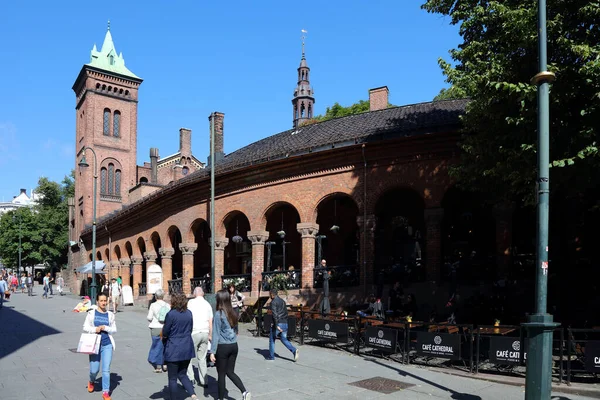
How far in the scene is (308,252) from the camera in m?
21.8

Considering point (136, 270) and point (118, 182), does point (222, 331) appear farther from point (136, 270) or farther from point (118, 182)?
point (118, 182)

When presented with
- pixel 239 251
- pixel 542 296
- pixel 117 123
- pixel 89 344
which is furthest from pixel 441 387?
pixel 117 123

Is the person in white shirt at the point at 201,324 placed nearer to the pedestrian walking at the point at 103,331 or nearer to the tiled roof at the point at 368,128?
the pedestrian walking at the point at 103,331

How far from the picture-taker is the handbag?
8664 mm

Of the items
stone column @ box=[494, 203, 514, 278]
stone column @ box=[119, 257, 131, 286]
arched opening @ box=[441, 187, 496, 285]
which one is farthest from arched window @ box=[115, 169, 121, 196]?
stone column @ box=[494, 203, 514, 278]

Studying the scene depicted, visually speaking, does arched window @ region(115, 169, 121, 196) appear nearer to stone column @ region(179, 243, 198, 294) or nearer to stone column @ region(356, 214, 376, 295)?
stone column @ region(179, 243, 198, 294)

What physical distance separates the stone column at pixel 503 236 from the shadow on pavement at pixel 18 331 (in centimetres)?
1435

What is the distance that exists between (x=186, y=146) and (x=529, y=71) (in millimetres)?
55950

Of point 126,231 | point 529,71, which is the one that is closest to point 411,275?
point 529,71

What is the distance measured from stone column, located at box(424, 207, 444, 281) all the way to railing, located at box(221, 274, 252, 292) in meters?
8.64

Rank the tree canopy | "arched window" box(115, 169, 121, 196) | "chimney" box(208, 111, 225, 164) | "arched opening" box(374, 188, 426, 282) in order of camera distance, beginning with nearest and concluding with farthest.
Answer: "arched opening" box(374, 188, 426, 282) < "chimney" box(208, 111, 225, 164) < "arched window" box(115, 169, 121, 196) < the tree canopy

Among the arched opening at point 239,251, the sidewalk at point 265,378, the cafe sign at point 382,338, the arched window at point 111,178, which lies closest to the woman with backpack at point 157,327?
the sidewalk at point 265,378

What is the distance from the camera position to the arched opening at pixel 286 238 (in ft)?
88.5

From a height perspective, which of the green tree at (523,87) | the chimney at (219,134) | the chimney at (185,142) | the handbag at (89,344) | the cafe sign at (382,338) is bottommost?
the cafe sign at (382,338)
